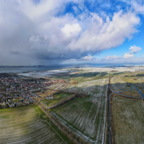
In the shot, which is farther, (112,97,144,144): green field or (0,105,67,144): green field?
(112,97,144,144): green field

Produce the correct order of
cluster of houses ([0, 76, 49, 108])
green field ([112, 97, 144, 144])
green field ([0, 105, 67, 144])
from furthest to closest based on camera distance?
cluster of houses ([0, 76, 49, 108]) < green field ([112, 97, 144, 144]) < green field ([0, 105, 67, 144])

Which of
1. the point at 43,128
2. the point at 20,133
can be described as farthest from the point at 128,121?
the point at 20,133

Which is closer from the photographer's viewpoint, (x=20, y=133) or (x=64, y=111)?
(x=20, y=133)

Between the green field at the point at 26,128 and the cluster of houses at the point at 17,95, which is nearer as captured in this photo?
the green field at the point at 26,128

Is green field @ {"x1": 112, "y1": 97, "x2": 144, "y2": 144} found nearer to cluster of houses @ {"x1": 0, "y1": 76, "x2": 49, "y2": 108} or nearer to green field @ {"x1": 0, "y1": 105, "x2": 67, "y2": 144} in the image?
green field @ {"x1": 0, "y1": 105, "x2": 67, "y2": 144}

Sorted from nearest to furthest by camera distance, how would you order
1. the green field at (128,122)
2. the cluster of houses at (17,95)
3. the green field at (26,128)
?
the green field at (26,128)
the green field at (128,122)
the cluster of houses at (17,95)

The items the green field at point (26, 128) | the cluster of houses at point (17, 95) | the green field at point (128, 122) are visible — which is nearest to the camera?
the green field at point (26, 128)

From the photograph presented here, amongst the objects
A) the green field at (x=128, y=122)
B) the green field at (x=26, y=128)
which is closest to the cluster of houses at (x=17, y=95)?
the green field at (x=26, y=128)

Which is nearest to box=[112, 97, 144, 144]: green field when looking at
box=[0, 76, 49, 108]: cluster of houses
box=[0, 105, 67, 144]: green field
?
box=[0, 105, 67, 144]: green field

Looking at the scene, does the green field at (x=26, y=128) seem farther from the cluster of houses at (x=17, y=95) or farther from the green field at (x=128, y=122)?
the green field at (x=128, y=122)

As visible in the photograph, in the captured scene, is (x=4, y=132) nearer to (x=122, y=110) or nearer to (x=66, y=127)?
(x=66, y=127)

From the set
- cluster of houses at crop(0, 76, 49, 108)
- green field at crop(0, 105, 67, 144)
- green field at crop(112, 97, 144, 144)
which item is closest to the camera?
green field at crop(0, 105, 67, 144)
